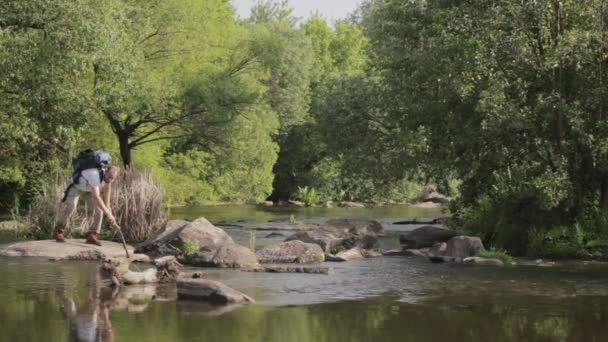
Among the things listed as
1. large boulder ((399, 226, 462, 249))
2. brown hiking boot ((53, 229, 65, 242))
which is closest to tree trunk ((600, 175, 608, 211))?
large boulder ((399, 226, 462, 249))

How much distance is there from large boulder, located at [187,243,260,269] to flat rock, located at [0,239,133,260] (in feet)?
5.49

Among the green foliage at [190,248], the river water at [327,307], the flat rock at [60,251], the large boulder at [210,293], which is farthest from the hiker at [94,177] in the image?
the large boulder at [210,293]

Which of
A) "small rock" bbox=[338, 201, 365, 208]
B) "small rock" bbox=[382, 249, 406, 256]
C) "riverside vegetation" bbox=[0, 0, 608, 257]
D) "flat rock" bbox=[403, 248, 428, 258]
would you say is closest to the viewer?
"riverside vegetation" bbox=[0, 0, 608, 257]

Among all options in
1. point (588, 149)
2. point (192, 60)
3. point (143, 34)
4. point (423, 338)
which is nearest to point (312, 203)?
point (192, 60)

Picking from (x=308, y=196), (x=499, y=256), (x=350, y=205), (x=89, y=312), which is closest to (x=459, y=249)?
(x=499, y=256)

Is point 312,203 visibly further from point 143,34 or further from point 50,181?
point 50,181

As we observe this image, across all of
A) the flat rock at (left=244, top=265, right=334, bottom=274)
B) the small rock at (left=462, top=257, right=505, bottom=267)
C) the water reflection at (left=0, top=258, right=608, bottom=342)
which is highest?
the small rock at (left=462, top=257, right=505, bottom=267)

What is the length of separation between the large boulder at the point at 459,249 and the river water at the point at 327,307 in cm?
256

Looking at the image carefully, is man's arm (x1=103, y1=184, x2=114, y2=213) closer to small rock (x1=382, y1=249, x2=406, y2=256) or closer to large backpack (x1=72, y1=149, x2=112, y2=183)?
large backpack (x1=72, y1=149, x2=112, y2=183)

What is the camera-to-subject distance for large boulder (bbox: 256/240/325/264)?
69.6 feet

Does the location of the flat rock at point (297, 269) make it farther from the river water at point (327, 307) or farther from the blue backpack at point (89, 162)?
the blue backpack at point (89, 162)

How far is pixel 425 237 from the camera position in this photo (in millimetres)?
26500

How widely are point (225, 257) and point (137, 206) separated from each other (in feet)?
15.6

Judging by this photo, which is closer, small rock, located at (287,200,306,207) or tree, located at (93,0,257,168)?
tree, located at (93,0,257,168)
